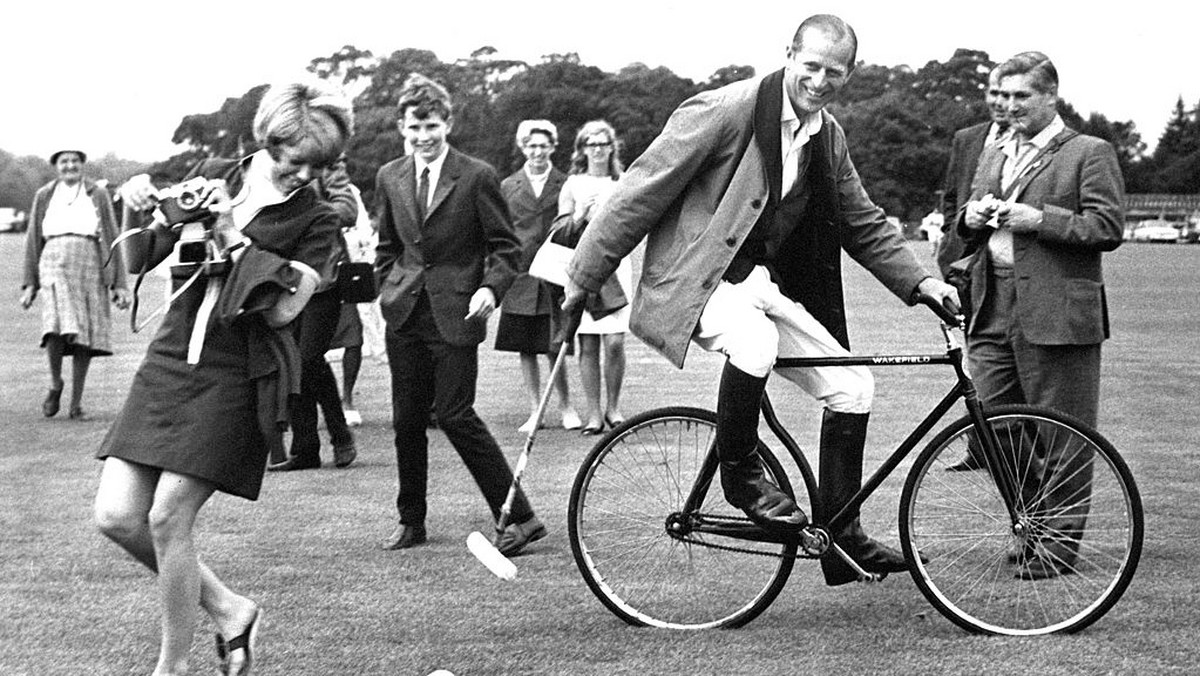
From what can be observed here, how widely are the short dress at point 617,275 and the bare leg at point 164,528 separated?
6.33 metres

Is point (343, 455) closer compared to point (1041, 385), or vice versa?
point (1041, 385)

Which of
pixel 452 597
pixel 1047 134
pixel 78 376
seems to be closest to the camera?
pixel 452 597

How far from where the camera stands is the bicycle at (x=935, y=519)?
6.11 m

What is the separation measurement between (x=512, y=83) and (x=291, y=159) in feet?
453

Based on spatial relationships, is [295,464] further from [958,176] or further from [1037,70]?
[1037,70]

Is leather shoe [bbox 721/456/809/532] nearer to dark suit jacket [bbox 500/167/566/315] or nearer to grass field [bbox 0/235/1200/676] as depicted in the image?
grass field [bbox 0/235/1200/676]

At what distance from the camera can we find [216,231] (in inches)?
213

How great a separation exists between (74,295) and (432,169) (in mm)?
6605

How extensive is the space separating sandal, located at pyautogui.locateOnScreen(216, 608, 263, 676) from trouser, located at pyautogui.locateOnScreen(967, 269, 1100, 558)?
258 cm

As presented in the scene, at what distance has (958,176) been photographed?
33.7 ft

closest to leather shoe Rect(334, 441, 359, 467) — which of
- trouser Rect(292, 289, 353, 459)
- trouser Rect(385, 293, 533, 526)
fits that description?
trouser Rect(292, 289, 353, 459)

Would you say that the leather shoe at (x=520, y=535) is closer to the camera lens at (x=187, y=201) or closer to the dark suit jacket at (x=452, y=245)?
the dark suit jacket at (x=452, y=245)

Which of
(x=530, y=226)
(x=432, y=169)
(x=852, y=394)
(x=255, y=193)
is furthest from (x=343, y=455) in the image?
(x=255, y=193)

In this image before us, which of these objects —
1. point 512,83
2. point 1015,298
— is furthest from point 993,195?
point 512,83
